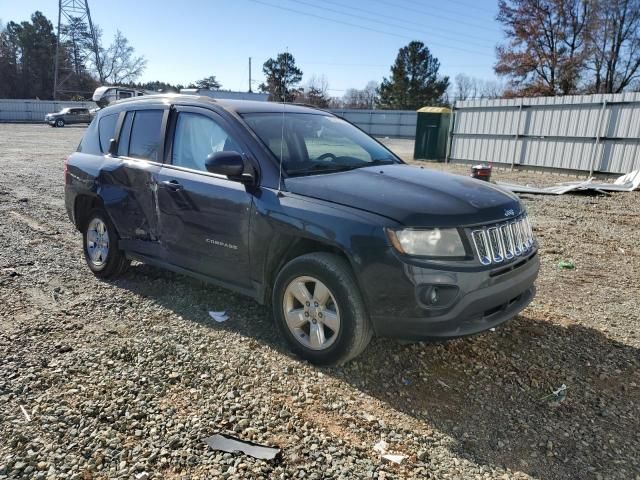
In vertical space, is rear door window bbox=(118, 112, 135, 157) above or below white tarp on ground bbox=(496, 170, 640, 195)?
above

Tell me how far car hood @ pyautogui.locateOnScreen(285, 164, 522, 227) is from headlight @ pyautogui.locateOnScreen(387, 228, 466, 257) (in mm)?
50

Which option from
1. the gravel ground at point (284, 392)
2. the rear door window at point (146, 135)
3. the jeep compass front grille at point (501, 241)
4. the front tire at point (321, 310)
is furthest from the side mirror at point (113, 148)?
the jeep compass front grille at point (501, 241)

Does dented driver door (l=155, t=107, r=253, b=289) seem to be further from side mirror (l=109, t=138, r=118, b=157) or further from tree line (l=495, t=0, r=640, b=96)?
tree line (l=495, t=0, r=640, b=96)

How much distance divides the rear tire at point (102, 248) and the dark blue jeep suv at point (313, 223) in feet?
0.21

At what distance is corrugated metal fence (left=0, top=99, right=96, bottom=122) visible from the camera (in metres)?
43.8

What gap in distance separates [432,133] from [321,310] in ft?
56.5

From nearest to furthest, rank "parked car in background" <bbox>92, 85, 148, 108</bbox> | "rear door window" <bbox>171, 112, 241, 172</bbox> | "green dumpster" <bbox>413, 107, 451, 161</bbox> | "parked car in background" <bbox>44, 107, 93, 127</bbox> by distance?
"rear door window" <bbox>171, 112, 241, 172</bbox> < "green dumpster" <bbox>413, 107, 451, 161</bbox> < "parked car in background" <bbox>92, 85, 148, 108</bbox> < "parked car in background" <bbox>44, 107, 93, 127</bbox>

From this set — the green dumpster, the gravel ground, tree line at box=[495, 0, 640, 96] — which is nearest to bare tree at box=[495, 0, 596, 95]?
tree line at box=[495, 0, 640, 96]

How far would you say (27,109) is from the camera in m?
44.5

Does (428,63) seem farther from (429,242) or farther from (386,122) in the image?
(429,242)

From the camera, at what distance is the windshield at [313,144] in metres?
3.75

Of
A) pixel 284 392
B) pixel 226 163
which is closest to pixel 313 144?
pixel 226 163

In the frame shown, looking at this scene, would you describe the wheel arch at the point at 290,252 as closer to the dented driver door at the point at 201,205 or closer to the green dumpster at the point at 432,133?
the dented driver door at the point at 201,205

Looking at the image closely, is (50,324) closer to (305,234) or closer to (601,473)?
(305,234)
